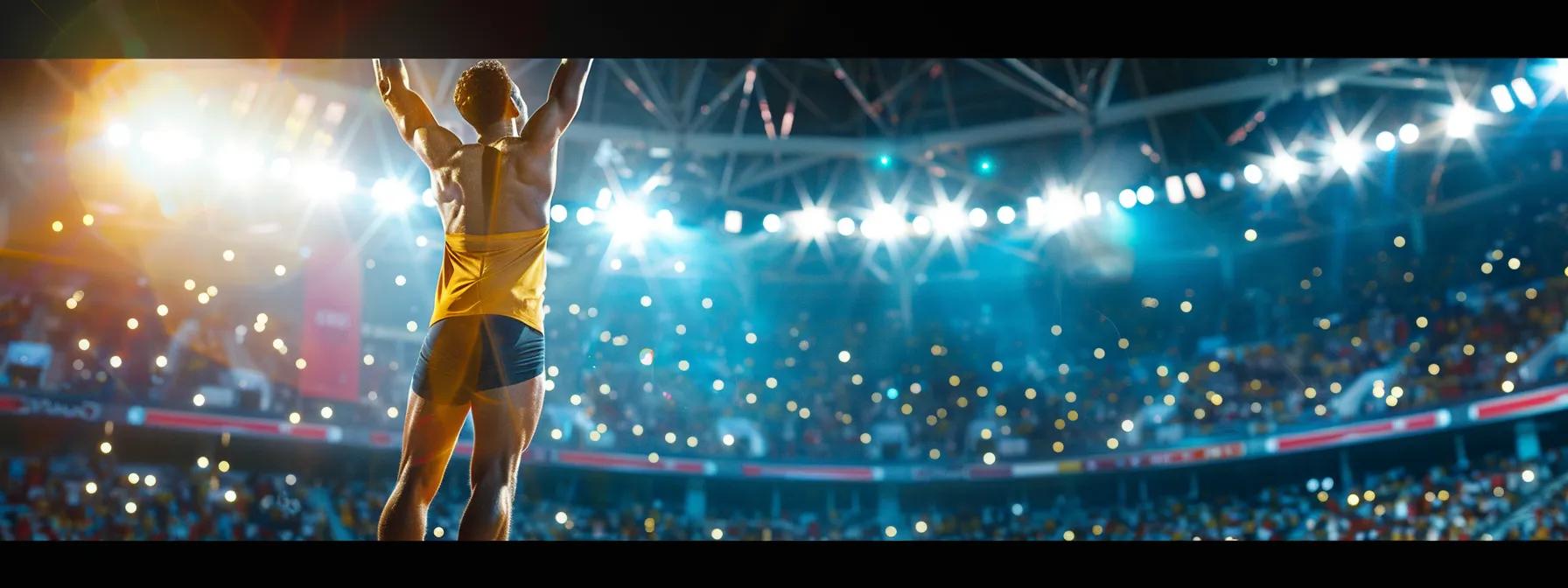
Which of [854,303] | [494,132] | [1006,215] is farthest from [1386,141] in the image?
[494,132]

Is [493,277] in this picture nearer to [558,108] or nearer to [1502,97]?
[558,108]

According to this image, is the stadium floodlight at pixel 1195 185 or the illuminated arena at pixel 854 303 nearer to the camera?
the illuminated arena at pixel 854 303

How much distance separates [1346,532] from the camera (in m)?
13.3

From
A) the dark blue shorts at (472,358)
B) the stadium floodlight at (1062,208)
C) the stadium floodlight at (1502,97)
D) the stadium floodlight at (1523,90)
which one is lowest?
the dark blue shorts at (472,358)

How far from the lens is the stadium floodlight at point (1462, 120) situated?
511 inches

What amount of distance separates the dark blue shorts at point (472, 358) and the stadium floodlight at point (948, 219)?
495 inches


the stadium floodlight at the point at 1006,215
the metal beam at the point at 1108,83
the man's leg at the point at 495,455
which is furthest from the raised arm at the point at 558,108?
the stadium floodlight at the point at 1006,215

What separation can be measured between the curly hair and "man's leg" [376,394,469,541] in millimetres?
1073

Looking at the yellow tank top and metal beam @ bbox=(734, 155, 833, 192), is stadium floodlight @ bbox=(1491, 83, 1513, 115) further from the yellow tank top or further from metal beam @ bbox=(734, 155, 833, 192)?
the yellow tank top

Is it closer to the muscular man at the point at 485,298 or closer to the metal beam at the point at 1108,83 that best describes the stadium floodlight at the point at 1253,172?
the metal beam at the point at 1108,83

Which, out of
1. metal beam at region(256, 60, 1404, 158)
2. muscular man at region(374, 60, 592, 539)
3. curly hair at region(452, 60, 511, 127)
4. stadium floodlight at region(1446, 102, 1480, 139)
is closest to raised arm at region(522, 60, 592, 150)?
muscular man at region(374, 60, 592, 539)

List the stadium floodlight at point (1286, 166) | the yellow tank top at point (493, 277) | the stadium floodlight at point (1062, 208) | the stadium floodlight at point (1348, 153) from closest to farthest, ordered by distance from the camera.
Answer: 1. the yellow tank top at point (493, 277)
2. the stadium floodlight at point (1348, 153)
3. the stadium floodlight at point (1286, 166)
4. the stadium floodlight at point (1062, 208)

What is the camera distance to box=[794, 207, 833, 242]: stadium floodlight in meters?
15.9
